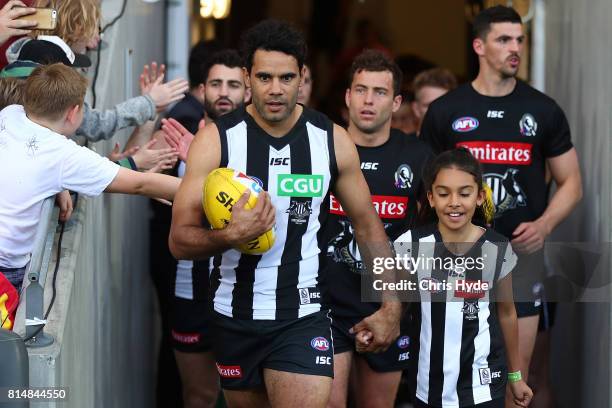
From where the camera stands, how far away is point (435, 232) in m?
6.59

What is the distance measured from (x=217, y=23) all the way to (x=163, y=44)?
6.30m

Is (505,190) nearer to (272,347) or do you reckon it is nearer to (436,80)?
(436,80)

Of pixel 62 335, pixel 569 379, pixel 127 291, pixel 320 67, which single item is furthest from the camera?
pixel 320 67

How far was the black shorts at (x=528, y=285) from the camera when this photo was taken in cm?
782

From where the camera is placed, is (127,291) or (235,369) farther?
(127,291)

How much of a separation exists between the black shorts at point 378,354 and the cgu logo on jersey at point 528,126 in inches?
56.0

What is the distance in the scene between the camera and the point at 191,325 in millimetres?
8281

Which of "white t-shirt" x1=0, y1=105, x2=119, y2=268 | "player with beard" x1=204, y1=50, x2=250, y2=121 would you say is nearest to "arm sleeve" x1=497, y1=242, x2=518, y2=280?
"white t-shirt" x1=0, y1=105, x2=119, y2=268

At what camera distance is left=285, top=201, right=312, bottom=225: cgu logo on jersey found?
20.2ft

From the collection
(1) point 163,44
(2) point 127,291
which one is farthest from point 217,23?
(2) point 127,291

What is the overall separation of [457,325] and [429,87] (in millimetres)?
3363

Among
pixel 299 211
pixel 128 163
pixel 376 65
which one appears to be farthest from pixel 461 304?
pixel 128 163

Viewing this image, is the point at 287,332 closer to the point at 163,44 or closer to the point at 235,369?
the point at 235,369

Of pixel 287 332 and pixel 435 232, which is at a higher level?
pixel 435 232
